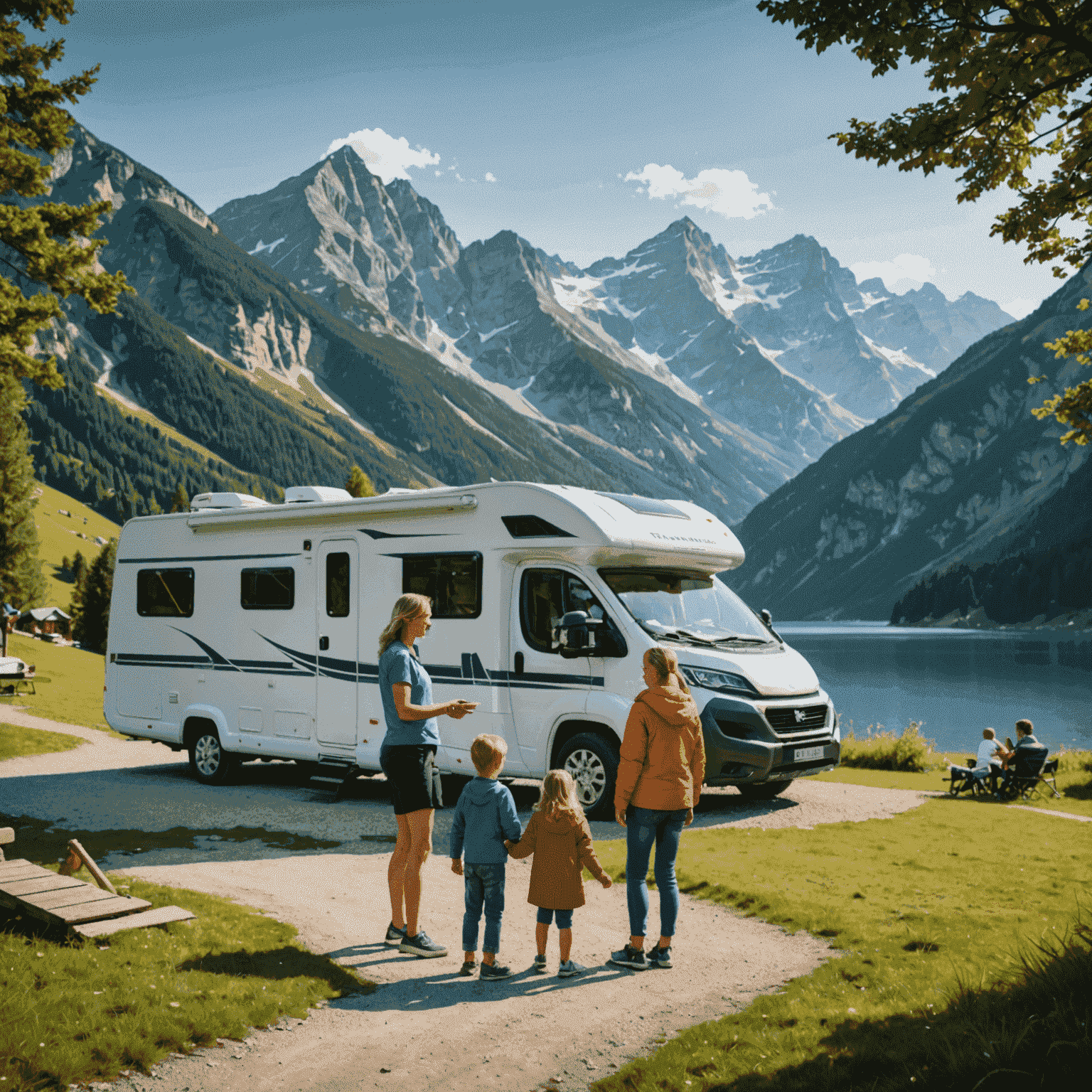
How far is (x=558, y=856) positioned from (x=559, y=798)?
35 cm

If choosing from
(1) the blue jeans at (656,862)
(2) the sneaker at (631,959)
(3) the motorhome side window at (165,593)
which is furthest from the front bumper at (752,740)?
(3) the motorhome side window at (165,593)

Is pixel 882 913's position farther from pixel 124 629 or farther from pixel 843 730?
pixel 843 730

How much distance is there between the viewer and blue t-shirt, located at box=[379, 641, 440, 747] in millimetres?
6645

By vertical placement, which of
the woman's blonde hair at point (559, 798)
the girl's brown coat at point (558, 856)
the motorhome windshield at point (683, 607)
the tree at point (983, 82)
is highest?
the tree at point (983, 82)

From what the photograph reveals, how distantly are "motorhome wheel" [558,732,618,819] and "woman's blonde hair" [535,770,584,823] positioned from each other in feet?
15.7

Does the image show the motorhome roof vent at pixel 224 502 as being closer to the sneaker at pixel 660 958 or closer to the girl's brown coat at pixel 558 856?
the girl's brown coat at pixel 558 856

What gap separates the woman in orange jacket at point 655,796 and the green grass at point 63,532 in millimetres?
105117

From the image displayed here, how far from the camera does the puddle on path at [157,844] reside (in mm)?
9359

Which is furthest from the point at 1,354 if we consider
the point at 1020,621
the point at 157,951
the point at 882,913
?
the point at 1020,621

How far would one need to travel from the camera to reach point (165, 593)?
49.4 feet

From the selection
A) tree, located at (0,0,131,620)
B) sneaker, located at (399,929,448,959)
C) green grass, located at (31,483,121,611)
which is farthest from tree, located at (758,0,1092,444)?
green grass, located at (31,483,121,611)

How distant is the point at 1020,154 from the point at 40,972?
8507 mm

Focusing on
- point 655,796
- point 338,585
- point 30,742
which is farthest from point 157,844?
point 30,742

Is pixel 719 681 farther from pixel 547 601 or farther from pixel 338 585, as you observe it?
pixel 338 585
